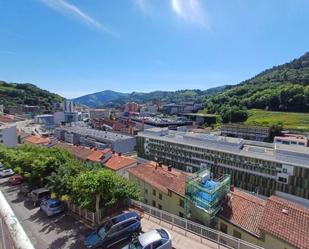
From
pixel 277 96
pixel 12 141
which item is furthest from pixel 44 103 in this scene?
pixel 277 96

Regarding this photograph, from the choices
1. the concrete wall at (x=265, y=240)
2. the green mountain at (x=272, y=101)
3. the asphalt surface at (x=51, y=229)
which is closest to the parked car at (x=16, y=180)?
the asphalt surface at (x=51, y=229)

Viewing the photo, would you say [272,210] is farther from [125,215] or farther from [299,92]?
[299,92]

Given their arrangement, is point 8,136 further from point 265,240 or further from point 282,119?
point 282,119

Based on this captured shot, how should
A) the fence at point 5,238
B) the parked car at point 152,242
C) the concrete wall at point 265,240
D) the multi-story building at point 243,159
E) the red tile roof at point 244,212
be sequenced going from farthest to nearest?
the multi-story building at point 243,159 < the red tile roof at point 244,212 < the concrete wall at point 265,240 < the parked car at point 152,242 < the fence at point 5,238

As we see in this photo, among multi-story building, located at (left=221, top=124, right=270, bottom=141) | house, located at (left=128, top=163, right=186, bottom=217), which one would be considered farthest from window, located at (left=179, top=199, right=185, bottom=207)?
multi-story building, located at (left=221, top=124, right=270, bottom=141)

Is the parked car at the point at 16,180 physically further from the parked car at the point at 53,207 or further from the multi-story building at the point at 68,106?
the multi-story building at the point at 68,106

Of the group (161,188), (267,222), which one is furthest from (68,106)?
(267,222)

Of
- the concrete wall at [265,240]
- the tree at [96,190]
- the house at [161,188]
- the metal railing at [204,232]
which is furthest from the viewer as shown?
the house at [161,188]
